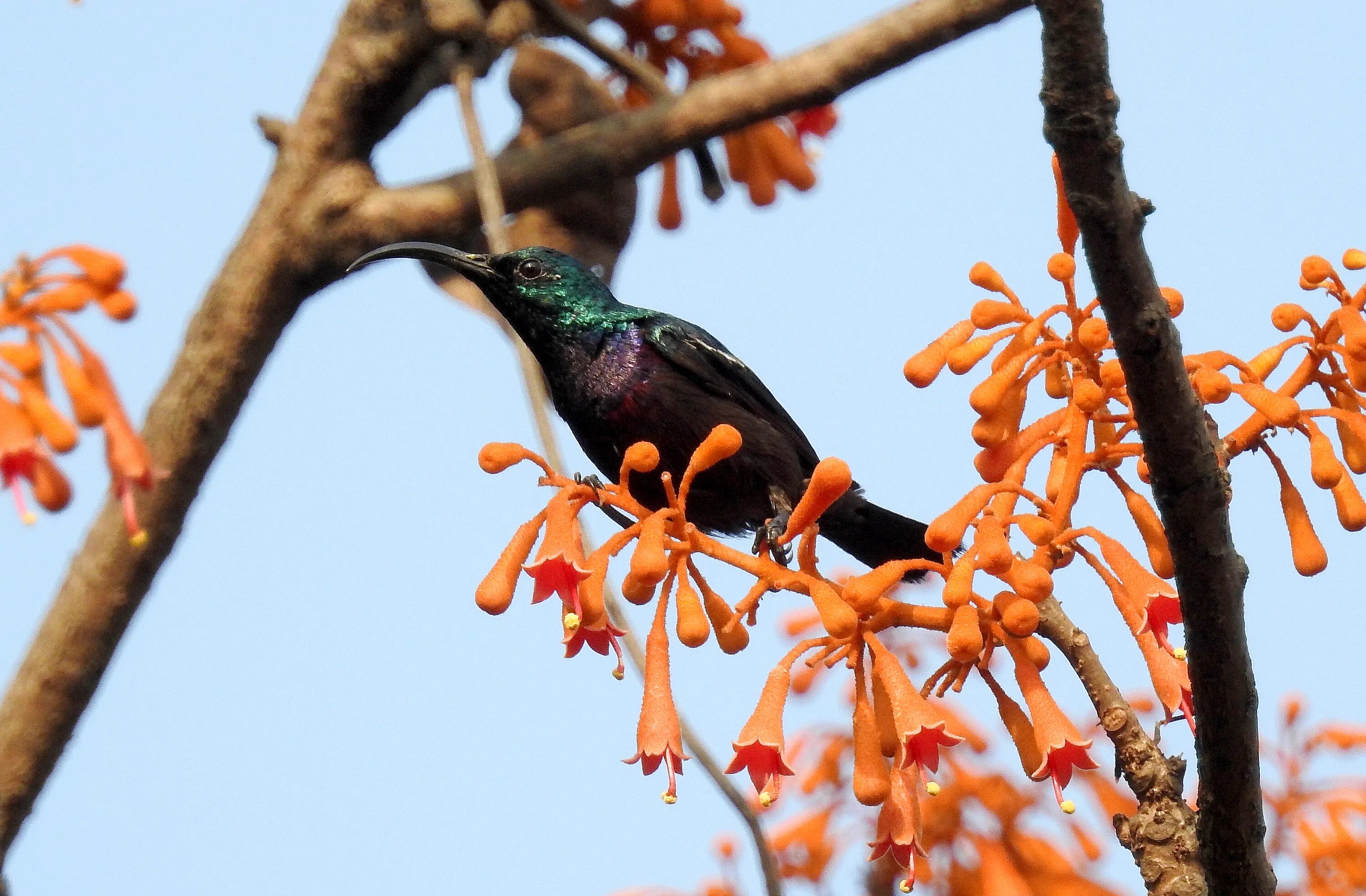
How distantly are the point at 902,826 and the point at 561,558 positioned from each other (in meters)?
0.74

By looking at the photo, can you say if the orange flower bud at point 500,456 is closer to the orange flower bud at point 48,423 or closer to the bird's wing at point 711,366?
the orange flower bud at point 48,423

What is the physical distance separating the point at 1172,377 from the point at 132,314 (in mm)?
1682

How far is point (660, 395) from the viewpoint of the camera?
15.3 ft

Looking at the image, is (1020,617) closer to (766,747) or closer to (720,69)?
(766,747)

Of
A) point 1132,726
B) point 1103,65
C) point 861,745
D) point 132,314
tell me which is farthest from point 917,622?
point 132,314

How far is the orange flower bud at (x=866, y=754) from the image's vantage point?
2.71 m

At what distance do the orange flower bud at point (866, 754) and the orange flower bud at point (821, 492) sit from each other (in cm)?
25

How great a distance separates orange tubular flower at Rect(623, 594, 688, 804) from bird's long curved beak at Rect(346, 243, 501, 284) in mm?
2230

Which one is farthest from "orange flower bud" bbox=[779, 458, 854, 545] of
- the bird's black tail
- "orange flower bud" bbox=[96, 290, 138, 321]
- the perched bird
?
the bird's black tail

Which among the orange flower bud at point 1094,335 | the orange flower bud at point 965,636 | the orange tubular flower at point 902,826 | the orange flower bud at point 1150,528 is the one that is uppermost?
the orange flower bud at point 1094,335

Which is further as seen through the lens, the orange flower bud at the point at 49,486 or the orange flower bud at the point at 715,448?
the orange flower bud at the point at 715,448

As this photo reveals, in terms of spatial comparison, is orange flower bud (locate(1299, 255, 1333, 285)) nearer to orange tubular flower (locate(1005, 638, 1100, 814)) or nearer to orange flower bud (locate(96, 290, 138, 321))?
orange tubular flower (locate(1005, 638, 1100, 814))

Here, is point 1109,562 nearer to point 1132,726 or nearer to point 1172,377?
point 1132,726

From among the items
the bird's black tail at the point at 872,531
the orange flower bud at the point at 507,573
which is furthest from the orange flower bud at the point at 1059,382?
the bird's black tail at the point at 872,531
